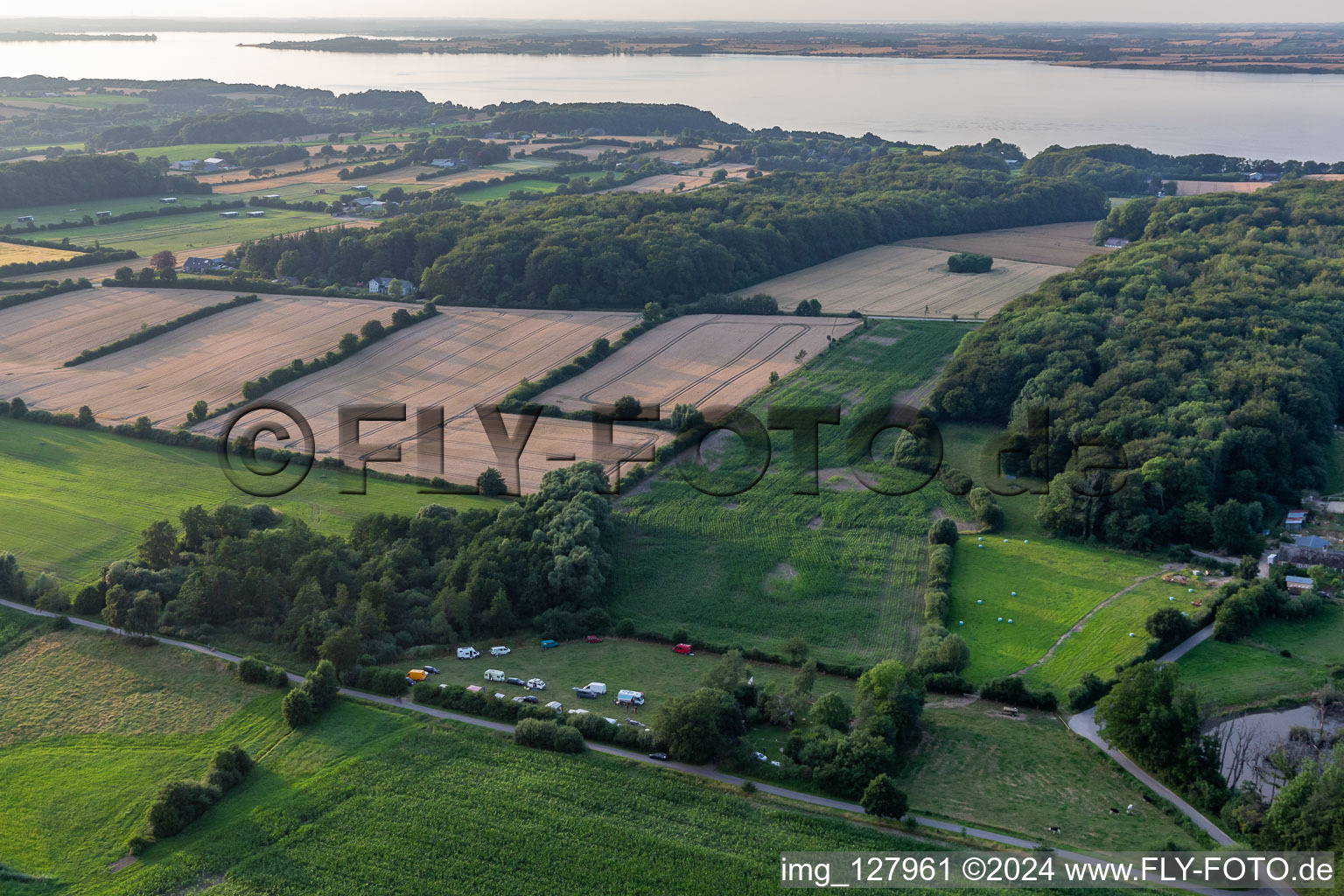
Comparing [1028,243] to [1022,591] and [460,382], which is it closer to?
[460,382]

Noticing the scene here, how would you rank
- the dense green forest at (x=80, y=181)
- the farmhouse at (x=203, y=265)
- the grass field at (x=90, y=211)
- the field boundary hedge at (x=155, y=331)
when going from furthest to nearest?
1. the dense green forest at (x=80, y=181)
2. the grass field at (x=90, y=211)
3. the farmhouse at (x=203, y=265)
4. the field boundary hedge at (x=155, y=331)

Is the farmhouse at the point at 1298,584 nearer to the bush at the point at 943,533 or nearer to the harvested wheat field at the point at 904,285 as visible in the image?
the bush at the point at 943,533

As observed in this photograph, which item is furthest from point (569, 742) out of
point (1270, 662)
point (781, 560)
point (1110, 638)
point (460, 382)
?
point (460, 382)

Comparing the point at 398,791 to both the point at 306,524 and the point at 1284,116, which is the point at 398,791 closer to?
the point at 306,524

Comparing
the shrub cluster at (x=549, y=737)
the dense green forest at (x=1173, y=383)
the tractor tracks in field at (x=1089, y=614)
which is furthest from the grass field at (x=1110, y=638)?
the shrub cluster at (x=549, y=737)

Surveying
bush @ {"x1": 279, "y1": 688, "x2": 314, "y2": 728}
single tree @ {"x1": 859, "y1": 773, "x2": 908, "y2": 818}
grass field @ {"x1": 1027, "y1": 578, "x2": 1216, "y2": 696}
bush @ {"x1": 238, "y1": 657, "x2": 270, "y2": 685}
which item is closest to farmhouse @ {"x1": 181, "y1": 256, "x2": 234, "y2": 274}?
bush @ {"x1": 238, "y1": 657, "x2": 270, "y2": 685}

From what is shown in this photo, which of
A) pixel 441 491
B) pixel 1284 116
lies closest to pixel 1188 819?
pixel 441 491
